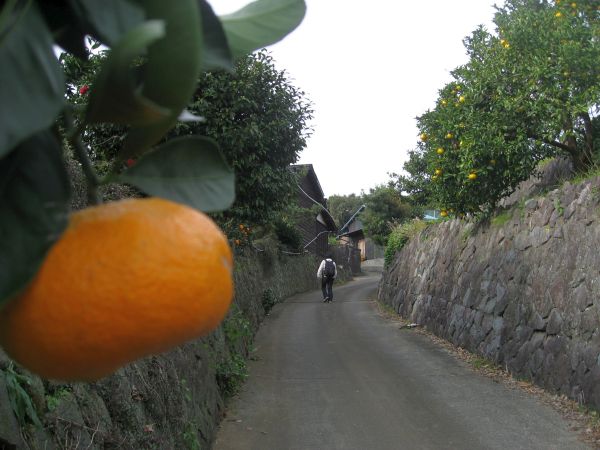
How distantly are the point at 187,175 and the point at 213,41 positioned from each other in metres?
0.17

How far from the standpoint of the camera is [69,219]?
594 mm

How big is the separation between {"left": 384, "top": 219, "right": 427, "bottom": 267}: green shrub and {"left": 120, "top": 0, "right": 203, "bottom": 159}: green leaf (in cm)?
1533

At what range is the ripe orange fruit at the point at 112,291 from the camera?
0.57 metres

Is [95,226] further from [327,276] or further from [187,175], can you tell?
[327,276]

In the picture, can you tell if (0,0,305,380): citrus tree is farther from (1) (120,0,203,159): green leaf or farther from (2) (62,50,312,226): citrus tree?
(2) (62,50,312,226): citrus tree

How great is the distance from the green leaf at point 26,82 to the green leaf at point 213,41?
20 centimetres

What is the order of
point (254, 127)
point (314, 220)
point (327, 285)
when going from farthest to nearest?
point (314, 220) → point (327, 285) → point (254, 127)

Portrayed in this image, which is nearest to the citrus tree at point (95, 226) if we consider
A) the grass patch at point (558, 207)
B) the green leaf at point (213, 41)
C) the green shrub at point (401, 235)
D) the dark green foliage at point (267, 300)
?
the green leaf at point (213, 41)

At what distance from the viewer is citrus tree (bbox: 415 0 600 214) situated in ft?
A: 24.3

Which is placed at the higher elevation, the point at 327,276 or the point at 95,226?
the point at 95,226

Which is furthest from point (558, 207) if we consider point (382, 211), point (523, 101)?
point (382, 211)

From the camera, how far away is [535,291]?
784 cm

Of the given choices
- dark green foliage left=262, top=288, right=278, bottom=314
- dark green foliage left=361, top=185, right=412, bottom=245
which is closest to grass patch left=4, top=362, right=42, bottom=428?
dark green foliage left=262, top=288, right=278, bottom=314

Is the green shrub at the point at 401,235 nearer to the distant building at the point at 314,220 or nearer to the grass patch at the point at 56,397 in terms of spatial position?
the distant building at the point at 314,220
